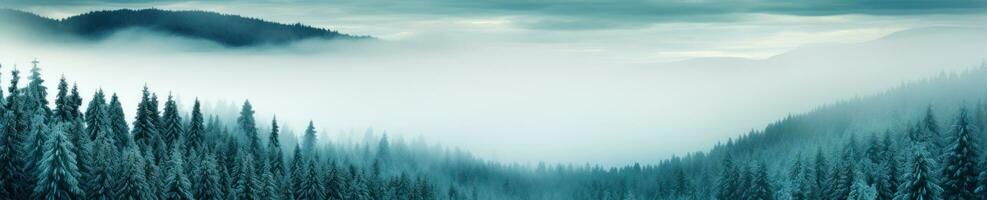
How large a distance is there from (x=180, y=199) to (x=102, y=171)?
23.3 feet

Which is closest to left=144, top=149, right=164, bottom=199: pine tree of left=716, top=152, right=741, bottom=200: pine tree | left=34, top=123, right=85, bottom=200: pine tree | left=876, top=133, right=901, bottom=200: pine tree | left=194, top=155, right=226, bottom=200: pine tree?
left=194, top=155, right=226, bottom=200: pine tree

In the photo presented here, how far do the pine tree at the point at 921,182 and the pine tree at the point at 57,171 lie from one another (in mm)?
65762

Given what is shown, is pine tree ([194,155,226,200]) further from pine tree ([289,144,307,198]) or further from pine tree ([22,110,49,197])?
pine tree ([289,144,307,198])

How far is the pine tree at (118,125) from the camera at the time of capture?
3563 inches

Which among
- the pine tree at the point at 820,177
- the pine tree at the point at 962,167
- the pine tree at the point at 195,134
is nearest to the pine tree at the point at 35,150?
the pine tree at the point at 195,134

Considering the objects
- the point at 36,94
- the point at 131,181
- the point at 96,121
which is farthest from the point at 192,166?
the point at 36,94

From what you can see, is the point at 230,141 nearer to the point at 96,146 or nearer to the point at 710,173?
the point at 96,146

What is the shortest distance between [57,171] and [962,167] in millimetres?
74492

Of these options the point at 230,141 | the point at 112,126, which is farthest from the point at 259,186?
the point at 230,141

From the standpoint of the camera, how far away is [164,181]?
242 feet

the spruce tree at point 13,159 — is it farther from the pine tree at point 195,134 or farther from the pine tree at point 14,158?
the pine tree at point 195,134

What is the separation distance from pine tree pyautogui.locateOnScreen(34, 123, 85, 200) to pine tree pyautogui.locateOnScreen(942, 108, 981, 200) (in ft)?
238

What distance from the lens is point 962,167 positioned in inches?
3487

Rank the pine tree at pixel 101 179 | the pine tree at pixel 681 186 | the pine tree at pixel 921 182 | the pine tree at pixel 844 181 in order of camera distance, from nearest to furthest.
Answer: the pine tree at pixel 101 179 → the pine tree at pixel 921 182 → the pine tree at pixel 844 181 → the pine tree at pixel 681 186
